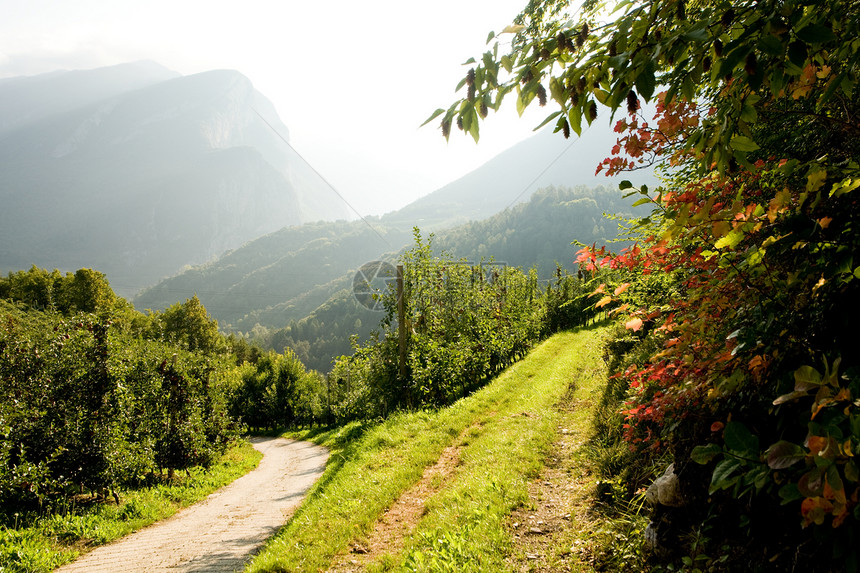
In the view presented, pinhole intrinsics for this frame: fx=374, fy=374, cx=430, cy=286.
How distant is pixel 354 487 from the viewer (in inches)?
233

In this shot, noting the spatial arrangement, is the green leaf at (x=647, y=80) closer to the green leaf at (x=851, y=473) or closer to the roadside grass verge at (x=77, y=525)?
the green leaf at (x=851, y=473)

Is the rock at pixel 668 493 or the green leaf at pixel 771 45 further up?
the green leaf at pixel 771 45

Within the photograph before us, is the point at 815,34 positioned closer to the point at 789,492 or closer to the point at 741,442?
the point at 741,442

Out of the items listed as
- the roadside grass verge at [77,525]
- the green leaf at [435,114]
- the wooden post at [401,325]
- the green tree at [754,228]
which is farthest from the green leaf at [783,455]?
the wooden post at [401,325]

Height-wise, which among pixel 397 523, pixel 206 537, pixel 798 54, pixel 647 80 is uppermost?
pixel 647 80

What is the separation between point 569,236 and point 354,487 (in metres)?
152

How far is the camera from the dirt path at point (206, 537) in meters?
5.75

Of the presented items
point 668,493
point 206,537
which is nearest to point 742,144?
point 668,493

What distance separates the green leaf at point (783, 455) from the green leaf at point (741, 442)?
5 cm

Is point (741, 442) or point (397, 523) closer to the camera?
point (741, 442)

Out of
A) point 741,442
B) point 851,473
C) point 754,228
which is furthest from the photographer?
point 754,228

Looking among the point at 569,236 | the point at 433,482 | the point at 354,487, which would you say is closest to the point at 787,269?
the point at 433,482

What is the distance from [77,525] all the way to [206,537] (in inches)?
118

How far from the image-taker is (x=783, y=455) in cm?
118
